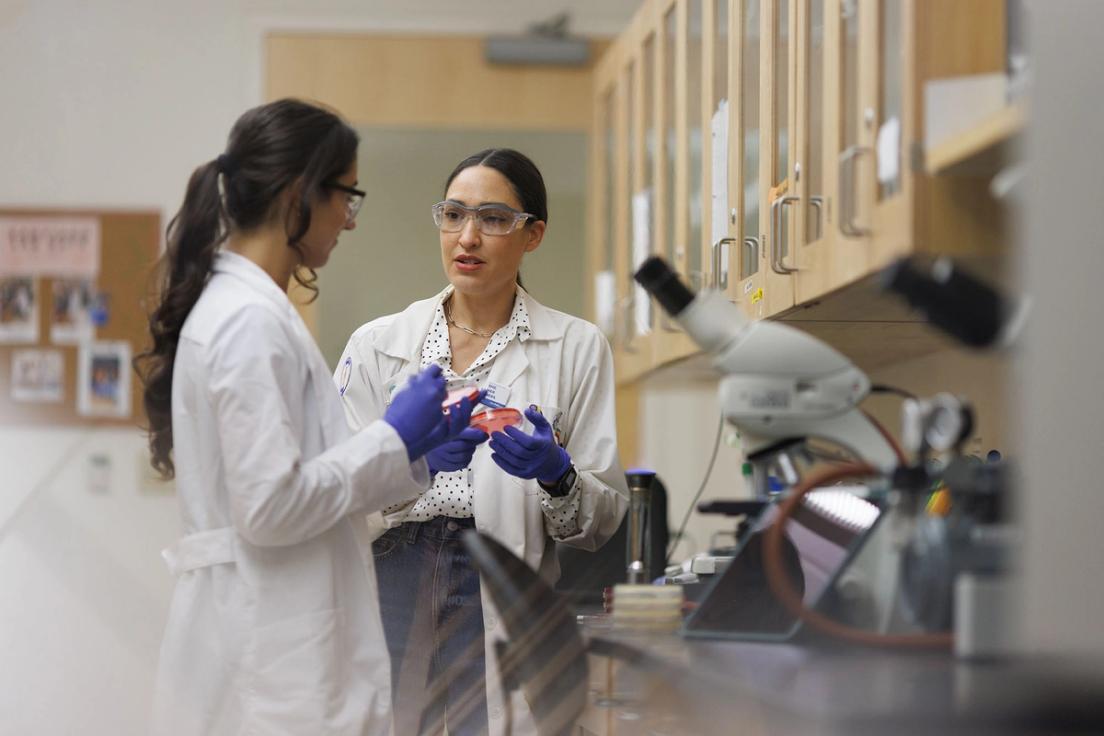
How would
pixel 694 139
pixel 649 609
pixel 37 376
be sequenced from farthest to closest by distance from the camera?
pixel 37 376
pixel 694 139
pixel 649 609

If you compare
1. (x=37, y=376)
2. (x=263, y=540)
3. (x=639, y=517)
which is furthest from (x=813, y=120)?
(x=37, y=376)

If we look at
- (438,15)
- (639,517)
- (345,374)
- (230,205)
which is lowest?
(639,517)

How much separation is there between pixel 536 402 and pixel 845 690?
3.38 feet

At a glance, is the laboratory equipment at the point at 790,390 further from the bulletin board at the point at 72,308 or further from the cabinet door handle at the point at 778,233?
the bulletin board at the point at 72,308

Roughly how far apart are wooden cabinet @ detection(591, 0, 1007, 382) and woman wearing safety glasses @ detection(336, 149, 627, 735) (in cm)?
35

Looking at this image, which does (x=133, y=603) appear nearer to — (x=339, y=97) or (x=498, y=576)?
(x=339, y=97)

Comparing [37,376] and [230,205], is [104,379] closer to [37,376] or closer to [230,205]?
[37,376]

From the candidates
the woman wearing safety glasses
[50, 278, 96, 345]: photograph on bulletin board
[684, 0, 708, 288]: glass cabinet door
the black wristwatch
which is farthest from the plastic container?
[50, 278, 96, 345]: photograph on bulletin board

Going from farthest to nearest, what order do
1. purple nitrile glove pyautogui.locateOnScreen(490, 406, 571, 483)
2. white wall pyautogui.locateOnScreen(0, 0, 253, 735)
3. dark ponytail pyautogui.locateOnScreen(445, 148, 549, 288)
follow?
white wall pyautogui.locateOnScreen(0, 0, 253, 735) < dark ponytail pyautogui.locateOnScreen(445, 148, 549, 288) < purple nitrile glove pyautogui.locateOnScreen(490, 406, 571, 483)

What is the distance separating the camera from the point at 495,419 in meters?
1.78

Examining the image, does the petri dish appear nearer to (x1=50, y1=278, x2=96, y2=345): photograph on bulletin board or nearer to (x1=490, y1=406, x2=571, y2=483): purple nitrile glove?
(x1=490, y1=406, x2=571, y2=483): purple nitrile glove

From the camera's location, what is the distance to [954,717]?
0.87 meters

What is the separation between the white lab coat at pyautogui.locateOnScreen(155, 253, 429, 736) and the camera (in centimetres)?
141

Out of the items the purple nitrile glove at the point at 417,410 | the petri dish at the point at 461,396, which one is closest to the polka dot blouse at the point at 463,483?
the petri dish at the point at 461,396
